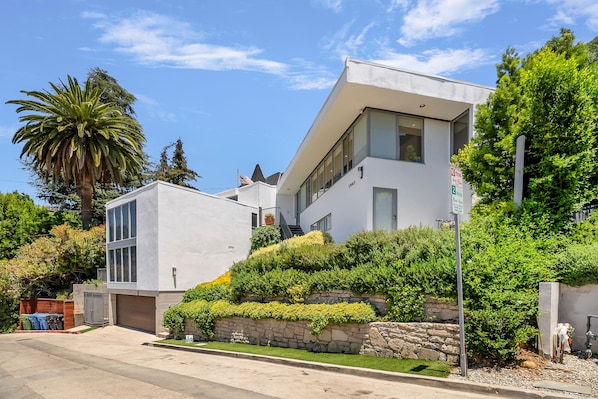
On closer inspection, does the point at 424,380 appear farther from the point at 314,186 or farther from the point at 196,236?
the point at 314,186

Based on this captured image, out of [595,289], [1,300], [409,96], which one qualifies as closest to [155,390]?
[595,289]

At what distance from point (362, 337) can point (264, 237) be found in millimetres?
13888

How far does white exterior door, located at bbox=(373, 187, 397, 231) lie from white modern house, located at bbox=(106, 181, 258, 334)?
1065cm

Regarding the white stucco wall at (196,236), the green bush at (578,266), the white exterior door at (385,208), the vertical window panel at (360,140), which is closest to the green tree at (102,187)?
the white stucco wall at (196,236)

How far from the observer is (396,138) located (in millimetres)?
14258

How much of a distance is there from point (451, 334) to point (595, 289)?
8.86 feet

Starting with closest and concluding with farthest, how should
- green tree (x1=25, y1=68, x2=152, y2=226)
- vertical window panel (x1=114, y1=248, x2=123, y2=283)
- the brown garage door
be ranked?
the brown garage door, vertical window panel (x1=114, y1=248, x2=123, y2=283), green tree (x1=25, y1=68, x2=152, y2=226)

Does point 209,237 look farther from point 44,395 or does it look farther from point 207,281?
point 44,395

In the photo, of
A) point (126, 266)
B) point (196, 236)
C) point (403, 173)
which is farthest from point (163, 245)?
point (403, 173)

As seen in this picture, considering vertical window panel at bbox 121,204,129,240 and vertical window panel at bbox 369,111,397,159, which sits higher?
vertical window panel at bbox 369,111,397,159

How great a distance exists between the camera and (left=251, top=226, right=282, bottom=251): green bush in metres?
22.8

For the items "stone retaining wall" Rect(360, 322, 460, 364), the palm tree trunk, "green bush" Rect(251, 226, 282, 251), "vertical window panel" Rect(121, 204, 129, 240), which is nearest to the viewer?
"stone retaining wall" Rect(360, 322, 460, 364)

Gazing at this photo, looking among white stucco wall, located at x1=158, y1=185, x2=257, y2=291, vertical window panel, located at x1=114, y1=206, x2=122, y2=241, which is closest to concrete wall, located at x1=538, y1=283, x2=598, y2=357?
white stucco wall, located at x1=158, y1=185, x2=257, y2=291

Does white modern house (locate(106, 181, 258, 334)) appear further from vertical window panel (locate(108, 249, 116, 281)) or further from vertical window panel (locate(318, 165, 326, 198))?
vertical window panel (locate(318, 165, 326, 198))
